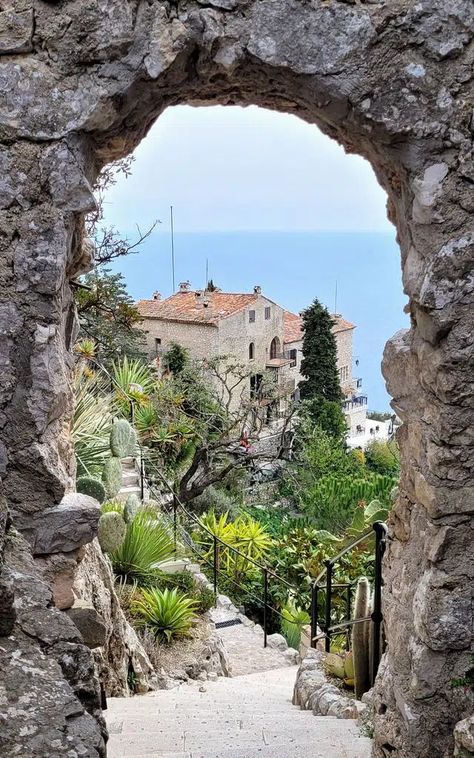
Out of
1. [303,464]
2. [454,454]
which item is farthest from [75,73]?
[303,464]

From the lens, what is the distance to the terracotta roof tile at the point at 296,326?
25672 mm

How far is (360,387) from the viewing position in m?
31.5

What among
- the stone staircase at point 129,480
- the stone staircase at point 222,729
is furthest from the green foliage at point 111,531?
the stone staircase at point 129,480

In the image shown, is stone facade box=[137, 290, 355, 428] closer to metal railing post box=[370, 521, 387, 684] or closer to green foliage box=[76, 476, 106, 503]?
green foliage box=[76, 476, 106, 503]

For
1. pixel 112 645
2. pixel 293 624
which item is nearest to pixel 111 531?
pixel 112 645

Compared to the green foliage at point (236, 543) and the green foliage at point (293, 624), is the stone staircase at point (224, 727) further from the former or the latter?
the green foliage at point (236, 543)

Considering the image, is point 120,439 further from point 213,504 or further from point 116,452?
point 213,504

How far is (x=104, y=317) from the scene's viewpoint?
9.64 m

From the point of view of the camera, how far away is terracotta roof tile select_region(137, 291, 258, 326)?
20.8 m

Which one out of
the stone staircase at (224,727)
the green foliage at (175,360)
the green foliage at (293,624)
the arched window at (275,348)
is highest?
the arched window at (275,348)

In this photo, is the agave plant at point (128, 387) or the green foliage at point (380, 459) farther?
the green foliage at point (380, 459)

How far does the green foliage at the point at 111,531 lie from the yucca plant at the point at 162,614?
1.86 feet

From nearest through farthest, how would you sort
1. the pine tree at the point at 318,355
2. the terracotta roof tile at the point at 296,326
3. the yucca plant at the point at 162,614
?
the yucca plant at the point at 162,614
the pine tree at the point at 318,355
the terracotta roof tile at the point at 296,326

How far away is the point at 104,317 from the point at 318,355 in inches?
454
